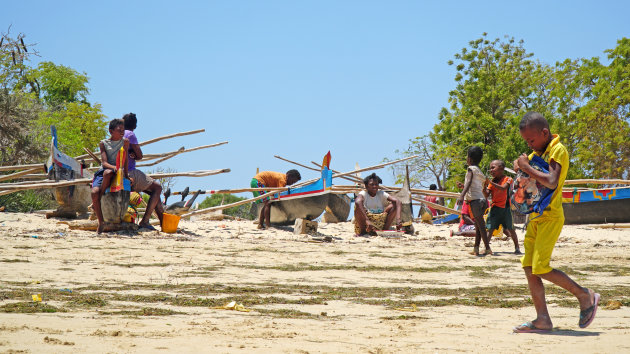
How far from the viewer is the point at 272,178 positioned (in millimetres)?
14406

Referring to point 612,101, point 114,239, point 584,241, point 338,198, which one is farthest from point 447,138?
point 114,239

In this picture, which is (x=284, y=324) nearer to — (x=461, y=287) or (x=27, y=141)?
(x=461, y=287)

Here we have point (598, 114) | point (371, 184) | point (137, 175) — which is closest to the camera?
point (137, 175)

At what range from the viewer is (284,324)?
359cm

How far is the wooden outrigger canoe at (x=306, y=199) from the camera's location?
1337cm

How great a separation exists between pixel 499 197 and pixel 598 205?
905 centimetres

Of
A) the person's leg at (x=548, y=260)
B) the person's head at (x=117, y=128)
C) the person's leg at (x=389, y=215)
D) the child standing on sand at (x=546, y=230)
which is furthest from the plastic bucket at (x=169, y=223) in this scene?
the person's leg at (x=548, y=260)

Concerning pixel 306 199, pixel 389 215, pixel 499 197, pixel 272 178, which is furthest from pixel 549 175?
pixel 272 178

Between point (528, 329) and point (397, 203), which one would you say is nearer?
point (528, 329)

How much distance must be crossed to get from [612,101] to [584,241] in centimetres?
1968

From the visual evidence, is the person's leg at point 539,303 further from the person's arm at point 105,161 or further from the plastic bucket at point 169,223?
the plastic bucket at point 169,223

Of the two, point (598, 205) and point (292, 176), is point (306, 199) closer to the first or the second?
point (292, 176)

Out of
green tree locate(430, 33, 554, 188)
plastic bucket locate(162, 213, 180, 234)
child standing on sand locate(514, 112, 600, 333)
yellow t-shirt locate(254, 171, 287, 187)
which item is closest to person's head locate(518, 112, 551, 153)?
child standing on sand locate(514, 112, 600, 333)

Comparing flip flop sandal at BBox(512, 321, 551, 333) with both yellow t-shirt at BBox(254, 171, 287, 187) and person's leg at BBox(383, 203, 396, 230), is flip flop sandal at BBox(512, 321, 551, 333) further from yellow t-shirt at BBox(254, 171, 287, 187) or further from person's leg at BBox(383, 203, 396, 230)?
yellow t-shirt at BBox(254, 171, 287, 187)
